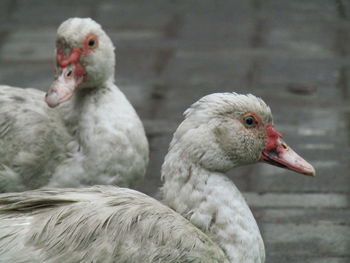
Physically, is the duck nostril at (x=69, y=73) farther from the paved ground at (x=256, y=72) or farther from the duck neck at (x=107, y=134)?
the paved ground at (x=256, y=72)

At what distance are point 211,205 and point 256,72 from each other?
3.84 m

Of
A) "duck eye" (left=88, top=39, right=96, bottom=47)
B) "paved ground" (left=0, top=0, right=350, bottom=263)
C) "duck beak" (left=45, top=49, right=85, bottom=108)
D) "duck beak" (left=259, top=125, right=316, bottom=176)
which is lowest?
"paved ground" (left=0, top=0, right=350, bottom=263)

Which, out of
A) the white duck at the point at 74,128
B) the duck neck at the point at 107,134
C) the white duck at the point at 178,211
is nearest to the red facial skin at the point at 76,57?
the white duck at the point at 74,128

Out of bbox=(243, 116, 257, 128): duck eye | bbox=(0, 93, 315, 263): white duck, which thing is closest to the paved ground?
bbox=(0, 93, 315, 263): white duck

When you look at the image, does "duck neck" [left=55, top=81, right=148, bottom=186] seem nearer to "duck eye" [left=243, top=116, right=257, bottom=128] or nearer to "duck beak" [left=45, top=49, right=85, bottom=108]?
"duck beak" [left=45, top=49, right=85, bottom=108]

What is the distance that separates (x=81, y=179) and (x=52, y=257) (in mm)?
1147

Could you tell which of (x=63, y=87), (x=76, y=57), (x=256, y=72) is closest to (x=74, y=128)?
(x=63, y=87)

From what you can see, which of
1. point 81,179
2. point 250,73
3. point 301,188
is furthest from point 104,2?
point 81,179

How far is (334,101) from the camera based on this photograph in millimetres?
7359

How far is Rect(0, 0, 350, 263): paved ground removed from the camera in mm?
5617

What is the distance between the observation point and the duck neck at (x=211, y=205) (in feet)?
13.8

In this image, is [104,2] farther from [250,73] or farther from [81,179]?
[81,179]

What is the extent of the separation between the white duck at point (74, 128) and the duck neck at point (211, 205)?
0.83 metres

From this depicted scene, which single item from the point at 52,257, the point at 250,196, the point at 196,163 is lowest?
the point at 250,196
